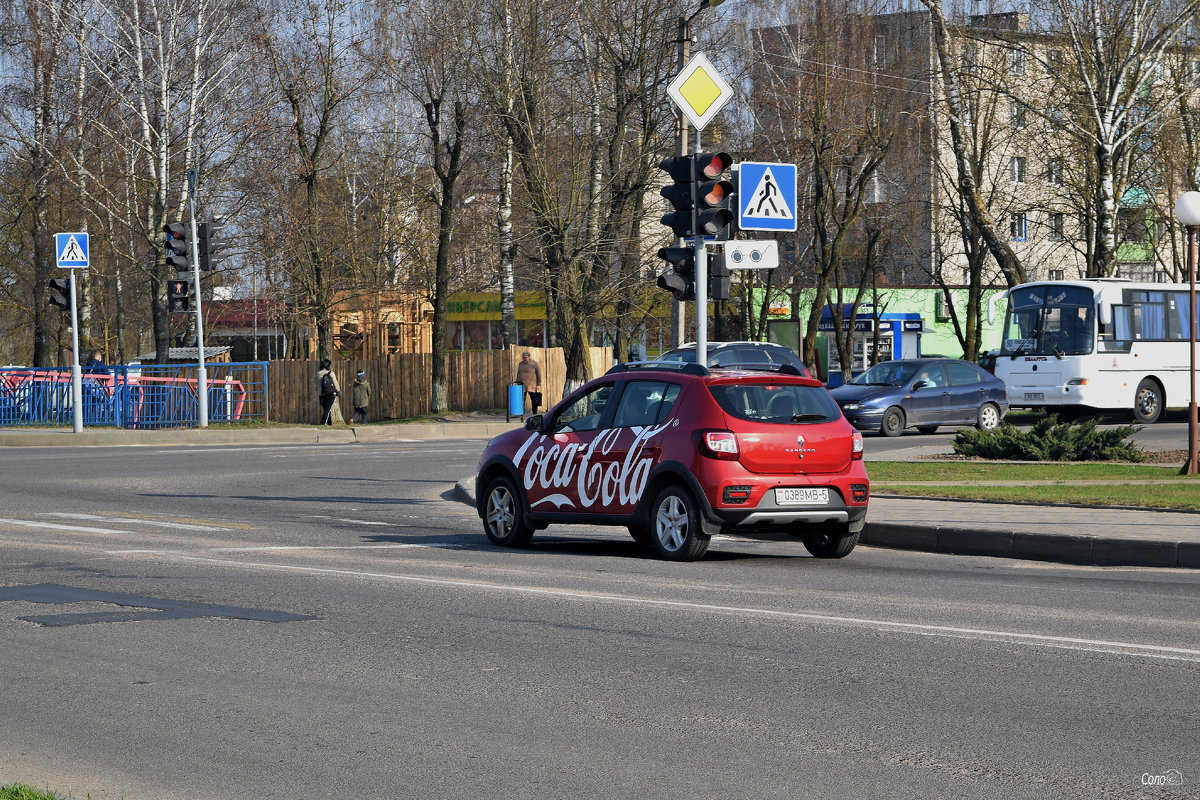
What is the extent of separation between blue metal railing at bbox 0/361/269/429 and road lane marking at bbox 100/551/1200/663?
26132mm

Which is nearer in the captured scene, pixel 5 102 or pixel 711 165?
pixel 711 165

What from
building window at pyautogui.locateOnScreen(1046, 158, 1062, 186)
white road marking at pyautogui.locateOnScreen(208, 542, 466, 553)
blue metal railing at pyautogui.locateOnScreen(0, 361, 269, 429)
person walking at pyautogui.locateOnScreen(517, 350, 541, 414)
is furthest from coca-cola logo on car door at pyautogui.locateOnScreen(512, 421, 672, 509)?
building window at pyautogui.locateOnScreen(1046, 158, 1062, 186)

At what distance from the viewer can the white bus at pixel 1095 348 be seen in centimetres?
3234

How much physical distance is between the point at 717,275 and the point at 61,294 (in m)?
21.0

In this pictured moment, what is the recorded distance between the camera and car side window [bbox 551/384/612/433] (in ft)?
41.9

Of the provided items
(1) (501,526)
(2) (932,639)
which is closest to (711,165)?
(1) (501,526)

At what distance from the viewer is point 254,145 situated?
143 feet

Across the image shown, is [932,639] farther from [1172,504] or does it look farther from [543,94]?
[543,94]

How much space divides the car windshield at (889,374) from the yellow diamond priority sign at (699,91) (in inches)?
602

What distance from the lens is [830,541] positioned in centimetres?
1259

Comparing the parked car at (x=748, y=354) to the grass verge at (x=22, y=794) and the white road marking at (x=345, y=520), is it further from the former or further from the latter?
the grass verge at (x=22, y=794)

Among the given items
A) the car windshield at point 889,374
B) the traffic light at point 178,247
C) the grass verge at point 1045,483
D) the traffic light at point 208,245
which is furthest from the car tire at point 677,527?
the traffic light at point 208,245

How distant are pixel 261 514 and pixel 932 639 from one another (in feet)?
33.3

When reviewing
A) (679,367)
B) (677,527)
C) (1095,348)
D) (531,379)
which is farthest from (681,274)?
(531,379)
